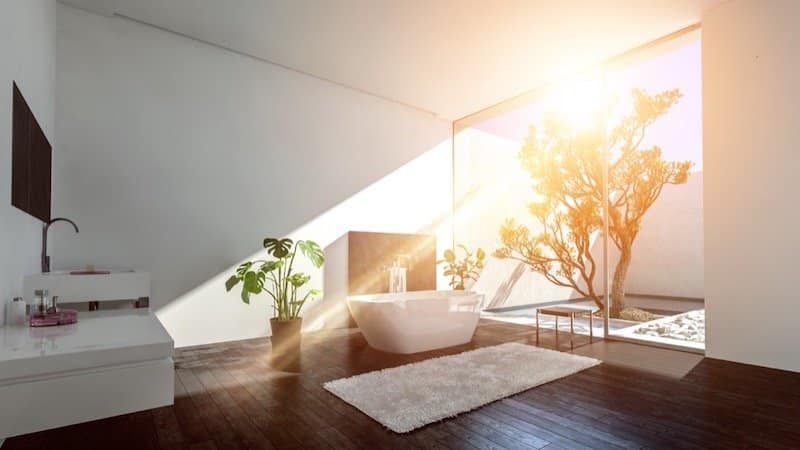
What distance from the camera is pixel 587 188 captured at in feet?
17.4

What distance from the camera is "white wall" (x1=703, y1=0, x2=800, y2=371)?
3.30 m

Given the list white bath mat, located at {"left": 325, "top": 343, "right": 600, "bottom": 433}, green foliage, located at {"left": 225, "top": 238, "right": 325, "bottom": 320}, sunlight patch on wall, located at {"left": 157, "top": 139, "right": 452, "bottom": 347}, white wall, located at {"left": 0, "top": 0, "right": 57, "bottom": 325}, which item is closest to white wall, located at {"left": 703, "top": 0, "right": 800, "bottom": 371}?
white bath mat, located at {"left": 325, "top": 343, "right": 600, "bottom": 433}

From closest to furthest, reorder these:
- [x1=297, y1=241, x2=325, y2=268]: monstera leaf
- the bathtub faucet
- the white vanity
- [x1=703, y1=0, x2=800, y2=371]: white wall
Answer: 1. the white vanity
2. [x1=703, y1=0, x2=800, y2=371]: white wall
3. [x1=297, y1=241, x2=325, y2=268]: monstera leaf
4. the bathtub faucet

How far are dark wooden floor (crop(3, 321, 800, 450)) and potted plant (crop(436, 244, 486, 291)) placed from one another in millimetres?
3002

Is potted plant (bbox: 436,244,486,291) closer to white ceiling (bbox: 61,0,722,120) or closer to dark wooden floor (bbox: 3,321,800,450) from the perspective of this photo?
white ceiling (bbox: 61,0,722,120)

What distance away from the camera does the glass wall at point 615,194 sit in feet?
14.1

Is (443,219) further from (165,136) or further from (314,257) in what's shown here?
(165,136)

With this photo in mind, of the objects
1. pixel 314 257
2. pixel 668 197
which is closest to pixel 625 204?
pixel 668 197

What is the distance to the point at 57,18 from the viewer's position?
3.70m

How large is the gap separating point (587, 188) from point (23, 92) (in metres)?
5.39

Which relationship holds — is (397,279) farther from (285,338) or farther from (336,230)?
(285,338)

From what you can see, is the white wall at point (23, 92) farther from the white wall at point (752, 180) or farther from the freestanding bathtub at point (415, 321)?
the white wall at point (752, 180)

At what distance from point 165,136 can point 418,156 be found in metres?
3.37

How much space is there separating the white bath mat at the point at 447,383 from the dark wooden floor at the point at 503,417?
0.27ft
